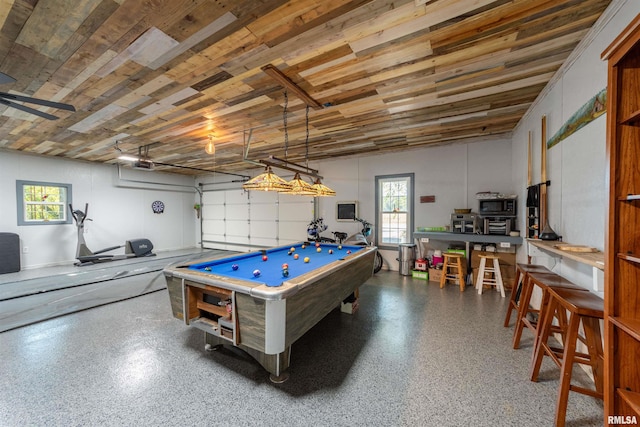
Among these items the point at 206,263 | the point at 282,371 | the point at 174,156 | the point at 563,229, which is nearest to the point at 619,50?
the point at 563,229

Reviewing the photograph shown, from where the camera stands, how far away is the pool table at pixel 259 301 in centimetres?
172

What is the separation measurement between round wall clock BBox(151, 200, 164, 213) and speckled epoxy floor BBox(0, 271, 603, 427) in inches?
222

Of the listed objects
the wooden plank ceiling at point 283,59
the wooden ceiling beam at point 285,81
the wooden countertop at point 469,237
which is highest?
the wooden plank ceiling at point 283,59

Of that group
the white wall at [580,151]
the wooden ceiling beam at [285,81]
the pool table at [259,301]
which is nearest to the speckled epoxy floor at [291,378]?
the pool table at [259,301]

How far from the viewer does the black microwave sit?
162 inches

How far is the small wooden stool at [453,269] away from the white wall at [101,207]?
28.3 ft

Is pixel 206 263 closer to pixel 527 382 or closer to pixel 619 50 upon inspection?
pixel 527 382

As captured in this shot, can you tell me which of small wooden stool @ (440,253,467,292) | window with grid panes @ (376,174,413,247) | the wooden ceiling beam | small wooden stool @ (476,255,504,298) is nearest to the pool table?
the wooden ceiling beam

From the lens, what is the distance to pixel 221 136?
176 inches

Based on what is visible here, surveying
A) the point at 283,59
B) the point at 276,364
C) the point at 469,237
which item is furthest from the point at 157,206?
the point at 469,237

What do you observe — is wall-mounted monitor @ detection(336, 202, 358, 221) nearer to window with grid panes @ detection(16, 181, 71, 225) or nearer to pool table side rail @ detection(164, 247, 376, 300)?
pool table side rail @ detection(164, 247, 376, 300)

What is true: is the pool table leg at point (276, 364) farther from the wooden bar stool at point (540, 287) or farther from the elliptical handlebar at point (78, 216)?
the elliptical handlebar at point (78, 216)

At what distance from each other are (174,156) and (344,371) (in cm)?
630

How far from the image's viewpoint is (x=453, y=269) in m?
4.74
